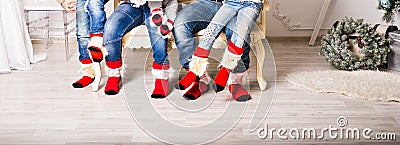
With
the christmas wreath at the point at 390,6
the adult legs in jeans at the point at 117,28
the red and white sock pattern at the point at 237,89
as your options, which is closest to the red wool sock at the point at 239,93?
the red and white sock pattern at the point at 237,89

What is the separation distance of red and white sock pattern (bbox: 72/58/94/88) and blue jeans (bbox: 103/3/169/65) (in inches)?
8.5

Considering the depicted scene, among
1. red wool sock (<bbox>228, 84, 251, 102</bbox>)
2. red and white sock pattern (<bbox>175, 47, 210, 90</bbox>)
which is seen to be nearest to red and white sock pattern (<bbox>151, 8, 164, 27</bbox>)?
red and white sock pattern (<bbox>175, 47, 210, 90</bbox>)

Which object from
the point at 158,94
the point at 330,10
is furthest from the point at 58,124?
the point at 330,10

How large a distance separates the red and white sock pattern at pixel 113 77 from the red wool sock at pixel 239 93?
0.59 meters

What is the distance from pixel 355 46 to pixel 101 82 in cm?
155

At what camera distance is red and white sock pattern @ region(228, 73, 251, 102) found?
283 cm

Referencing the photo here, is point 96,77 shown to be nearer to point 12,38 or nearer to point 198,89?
point 198,89

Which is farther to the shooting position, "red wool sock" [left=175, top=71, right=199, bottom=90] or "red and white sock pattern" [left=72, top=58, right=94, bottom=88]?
"red and white sock pattern" [left=72, top=58, right=94, bottom=88]

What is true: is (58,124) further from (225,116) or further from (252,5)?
(252,5)

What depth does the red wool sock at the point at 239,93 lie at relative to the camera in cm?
283

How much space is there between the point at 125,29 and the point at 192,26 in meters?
0.34

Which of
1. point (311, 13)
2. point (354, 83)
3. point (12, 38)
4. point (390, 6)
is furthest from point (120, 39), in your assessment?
point (311, 13)

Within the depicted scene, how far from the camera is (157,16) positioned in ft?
9.34

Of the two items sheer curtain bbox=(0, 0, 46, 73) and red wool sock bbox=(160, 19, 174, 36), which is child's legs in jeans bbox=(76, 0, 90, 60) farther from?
sheer curtain bbox=(0, 0, 46, 73)
